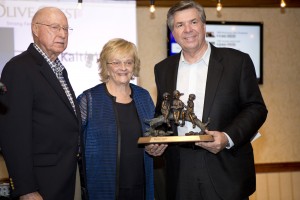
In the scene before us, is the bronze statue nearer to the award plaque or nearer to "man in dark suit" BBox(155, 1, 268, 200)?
the award plaque

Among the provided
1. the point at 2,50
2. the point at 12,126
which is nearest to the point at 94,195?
the point at 12,126

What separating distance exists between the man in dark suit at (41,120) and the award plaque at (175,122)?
443mm

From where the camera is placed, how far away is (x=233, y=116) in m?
2.23

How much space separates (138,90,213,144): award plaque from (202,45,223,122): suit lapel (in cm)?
9

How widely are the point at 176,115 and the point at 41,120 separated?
0.70 metres

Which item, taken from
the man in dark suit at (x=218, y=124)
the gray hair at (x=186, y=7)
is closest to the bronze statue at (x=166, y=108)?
the man in dark suit at (x=218, y=124)

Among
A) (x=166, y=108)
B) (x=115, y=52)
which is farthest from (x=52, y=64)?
(x=166, y=108)

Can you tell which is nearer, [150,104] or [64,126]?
[64,126]

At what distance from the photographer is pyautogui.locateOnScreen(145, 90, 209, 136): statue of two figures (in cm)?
210

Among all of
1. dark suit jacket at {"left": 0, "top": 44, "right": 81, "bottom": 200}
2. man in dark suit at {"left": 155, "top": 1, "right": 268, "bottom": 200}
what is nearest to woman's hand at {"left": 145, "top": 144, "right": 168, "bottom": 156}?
man in dark suit at {"left": 155, "top": 1, "right": 268, "bottom": 200}

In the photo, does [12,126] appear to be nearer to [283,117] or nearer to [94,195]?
[94,195]

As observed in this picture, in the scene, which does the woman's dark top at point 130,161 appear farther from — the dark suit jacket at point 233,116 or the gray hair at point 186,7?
the gray hair at point 186,7

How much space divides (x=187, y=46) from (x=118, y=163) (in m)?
0.84

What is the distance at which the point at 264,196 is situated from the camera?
469cm
